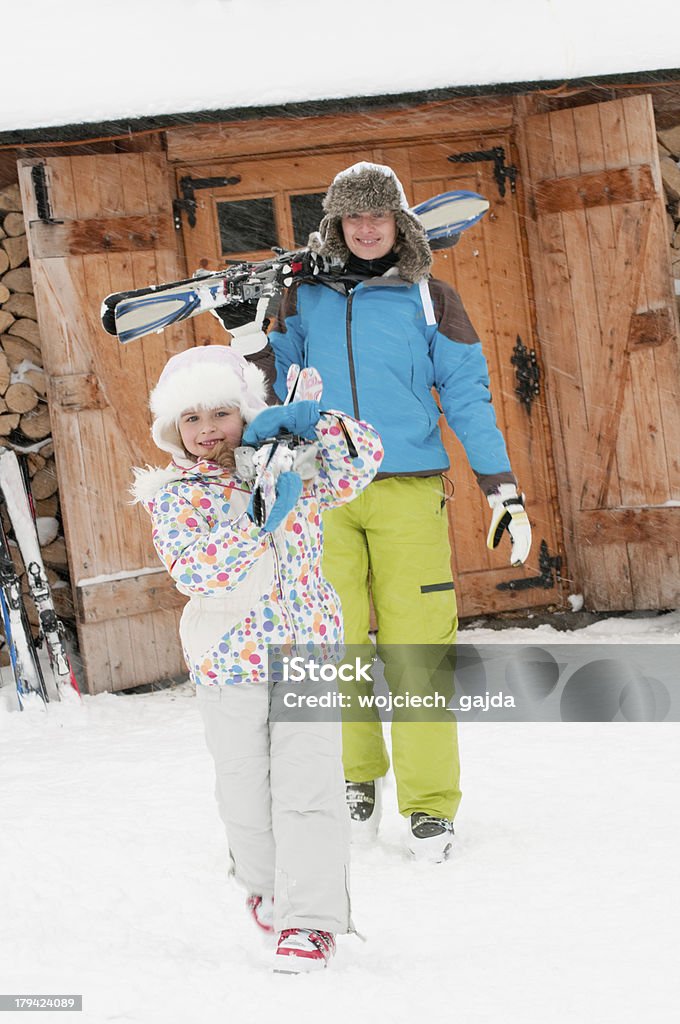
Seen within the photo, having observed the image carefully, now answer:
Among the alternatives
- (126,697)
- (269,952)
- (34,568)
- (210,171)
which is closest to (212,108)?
(210,171)

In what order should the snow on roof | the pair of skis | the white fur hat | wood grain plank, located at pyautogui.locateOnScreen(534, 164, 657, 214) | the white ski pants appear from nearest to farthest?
the white ski pants, the white fur hat, the snow on roof, the pair of skis, wood grain plank, located at pyautogui.locateOnScreen(534, 164, 657, 214)

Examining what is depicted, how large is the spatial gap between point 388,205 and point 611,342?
254 centimetres

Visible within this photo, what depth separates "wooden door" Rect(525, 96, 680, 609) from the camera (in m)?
5.00

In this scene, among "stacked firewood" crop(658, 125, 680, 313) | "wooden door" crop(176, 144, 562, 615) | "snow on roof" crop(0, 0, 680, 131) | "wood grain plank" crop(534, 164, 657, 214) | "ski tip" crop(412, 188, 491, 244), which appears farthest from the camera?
"stacked firewood" crop(658, 125, 680, 313)

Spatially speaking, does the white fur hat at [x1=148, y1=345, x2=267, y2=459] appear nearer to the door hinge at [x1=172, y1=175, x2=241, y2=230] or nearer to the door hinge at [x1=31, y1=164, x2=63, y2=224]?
the door hinge at [x1=31, y1=164, x2=63, y2=224]

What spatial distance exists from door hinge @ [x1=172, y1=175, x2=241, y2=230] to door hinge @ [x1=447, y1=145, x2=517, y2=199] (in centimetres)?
119

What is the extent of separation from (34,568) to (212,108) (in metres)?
2.18

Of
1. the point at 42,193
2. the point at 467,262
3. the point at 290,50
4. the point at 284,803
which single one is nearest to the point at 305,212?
the point at 290,50

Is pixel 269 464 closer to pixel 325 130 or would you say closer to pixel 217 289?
pixel 217 289

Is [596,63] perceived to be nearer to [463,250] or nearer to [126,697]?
[463,250]

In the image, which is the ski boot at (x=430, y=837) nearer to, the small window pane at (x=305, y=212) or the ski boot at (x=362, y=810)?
the ski boot at (x=362, y=810)

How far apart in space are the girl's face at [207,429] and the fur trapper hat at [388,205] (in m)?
0.84

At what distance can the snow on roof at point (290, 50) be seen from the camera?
4523mm

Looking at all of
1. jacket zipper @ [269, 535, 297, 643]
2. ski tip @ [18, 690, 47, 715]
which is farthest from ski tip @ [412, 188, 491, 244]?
ski tip @ [18, 690, 47, 715]
